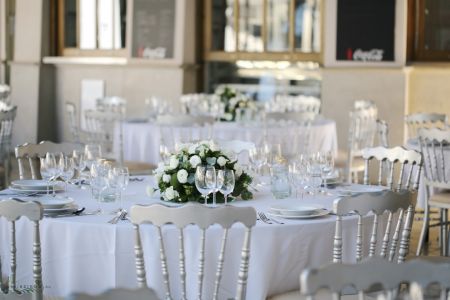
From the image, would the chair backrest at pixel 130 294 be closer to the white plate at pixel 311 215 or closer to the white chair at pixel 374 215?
the white chair at pixel 374 215

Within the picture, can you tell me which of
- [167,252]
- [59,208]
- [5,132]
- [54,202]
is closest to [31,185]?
[54,202]

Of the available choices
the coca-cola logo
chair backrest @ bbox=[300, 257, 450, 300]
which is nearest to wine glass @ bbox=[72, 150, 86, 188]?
chair backrest @ bbox=[300, 257, 450, 300]

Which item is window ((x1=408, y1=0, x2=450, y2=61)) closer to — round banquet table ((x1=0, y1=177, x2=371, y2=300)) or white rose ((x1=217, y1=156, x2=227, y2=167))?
white rose ((x1=217, y1=156, x2=227, y2=167))

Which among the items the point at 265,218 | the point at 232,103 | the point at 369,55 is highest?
the point at 369,55

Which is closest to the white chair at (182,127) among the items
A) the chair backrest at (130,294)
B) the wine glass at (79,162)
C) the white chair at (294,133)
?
the white chair at (294,133)

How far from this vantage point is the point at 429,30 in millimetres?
9852

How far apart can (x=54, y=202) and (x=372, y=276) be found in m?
1.91

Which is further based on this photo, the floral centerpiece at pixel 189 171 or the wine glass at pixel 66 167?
the wine glass at pixel 66 167

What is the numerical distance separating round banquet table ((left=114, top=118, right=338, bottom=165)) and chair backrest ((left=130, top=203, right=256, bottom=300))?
4174mm

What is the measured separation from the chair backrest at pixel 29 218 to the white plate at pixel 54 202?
0.31m

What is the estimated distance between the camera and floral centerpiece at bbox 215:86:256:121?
8.46m

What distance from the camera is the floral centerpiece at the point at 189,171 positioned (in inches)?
165

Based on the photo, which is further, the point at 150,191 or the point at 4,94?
the point at 4,94

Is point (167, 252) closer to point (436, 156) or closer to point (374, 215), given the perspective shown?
point (374, 215)
